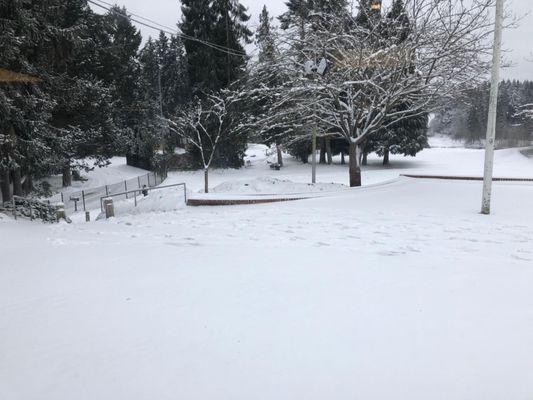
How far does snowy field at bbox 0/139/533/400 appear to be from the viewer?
2.94m

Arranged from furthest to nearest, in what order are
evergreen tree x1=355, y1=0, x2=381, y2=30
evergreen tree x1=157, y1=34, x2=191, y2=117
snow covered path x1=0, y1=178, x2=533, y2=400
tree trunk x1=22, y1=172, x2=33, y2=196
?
evergreen tree x1=157, y1=34, x2=191, y2=117 < tree trunk x1=22, y1=172, x2=33, y2=196 < evergreen tree x1=355, y1=0, x2=381, y2=30 < snow covered path x1=0, y1=178, x2=533, y2=400

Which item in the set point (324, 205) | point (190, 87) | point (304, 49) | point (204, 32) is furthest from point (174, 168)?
point (324, 205)

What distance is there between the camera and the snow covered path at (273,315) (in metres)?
2.94

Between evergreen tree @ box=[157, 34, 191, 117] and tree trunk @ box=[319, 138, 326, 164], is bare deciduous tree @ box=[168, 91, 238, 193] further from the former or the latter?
evergreen tree @ box=[157, 34, 191, 117]

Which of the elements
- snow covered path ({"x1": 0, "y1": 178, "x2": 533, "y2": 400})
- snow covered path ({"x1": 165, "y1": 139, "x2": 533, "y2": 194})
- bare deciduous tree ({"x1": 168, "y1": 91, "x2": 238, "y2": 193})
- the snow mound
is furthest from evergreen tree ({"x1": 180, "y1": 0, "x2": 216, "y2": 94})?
snow covered path ({"x1": 0, "y1": 178, "x2": 533, "y2": 400})

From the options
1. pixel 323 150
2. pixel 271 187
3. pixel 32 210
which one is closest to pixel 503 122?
pixel 323 150

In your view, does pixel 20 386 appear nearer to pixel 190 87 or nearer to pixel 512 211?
pixel 512 211

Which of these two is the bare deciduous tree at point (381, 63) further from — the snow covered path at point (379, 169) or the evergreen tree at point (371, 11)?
the snow covered path at point (379, 169)

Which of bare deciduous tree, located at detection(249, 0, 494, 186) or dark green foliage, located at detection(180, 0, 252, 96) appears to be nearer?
bare deciduous tree, located at detection(249, 0, 494, 186)

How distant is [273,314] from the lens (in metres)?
4.00

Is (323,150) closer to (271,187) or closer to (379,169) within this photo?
(379,169)

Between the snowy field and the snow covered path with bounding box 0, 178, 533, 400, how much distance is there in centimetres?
1

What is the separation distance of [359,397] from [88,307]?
2914mm

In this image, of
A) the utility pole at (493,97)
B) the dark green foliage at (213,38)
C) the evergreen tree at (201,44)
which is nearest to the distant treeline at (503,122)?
the dark green foliage at (213,38)
